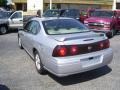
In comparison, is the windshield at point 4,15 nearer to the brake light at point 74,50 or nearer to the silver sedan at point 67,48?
the silver sedan at point 67,48

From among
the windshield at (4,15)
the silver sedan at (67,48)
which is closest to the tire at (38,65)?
the silver sedan at (67,48)

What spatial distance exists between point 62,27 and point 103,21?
7.85 metres

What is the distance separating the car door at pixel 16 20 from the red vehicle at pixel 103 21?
4.50 metres

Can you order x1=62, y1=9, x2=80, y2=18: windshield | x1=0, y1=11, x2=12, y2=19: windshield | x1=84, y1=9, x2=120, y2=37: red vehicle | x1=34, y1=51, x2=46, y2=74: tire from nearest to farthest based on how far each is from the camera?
x1=34, y1=51, x2=46, y2=74: tire → x1=84, y1=9, x2=120, y2=37: red vehicle → x1=0, y1=11, x2=12, y2=19: windshield → x1=62, y1=9, x2=80, y2=18: windshield

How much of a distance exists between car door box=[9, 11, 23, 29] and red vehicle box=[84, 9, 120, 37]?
450 cm

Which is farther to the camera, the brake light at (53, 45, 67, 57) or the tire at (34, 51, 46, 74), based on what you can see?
the tire at (34, 51, 46, 74)

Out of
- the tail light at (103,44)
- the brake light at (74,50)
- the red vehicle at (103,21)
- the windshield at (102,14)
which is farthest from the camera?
the windshield at (102,14)

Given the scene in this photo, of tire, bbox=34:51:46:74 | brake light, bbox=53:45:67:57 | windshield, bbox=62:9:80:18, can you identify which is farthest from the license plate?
windshield, bbox=62:9:80:18

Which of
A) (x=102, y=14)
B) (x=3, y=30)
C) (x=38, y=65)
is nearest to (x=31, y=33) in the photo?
(x=38, y=65)

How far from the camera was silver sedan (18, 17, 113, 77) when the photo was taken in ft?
19.8

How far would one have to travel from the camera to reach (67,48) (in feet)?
19.9

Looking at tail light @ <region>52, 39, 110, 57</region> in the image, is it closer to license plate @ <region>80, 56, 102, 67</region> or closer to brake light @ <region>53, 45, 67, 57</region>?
brake light @ <region>53, 45, 67, 57</region>

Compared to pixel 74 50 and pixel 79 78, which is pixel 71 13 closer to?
pixel 79 78

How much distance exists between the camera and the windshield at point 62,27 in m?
7.09
